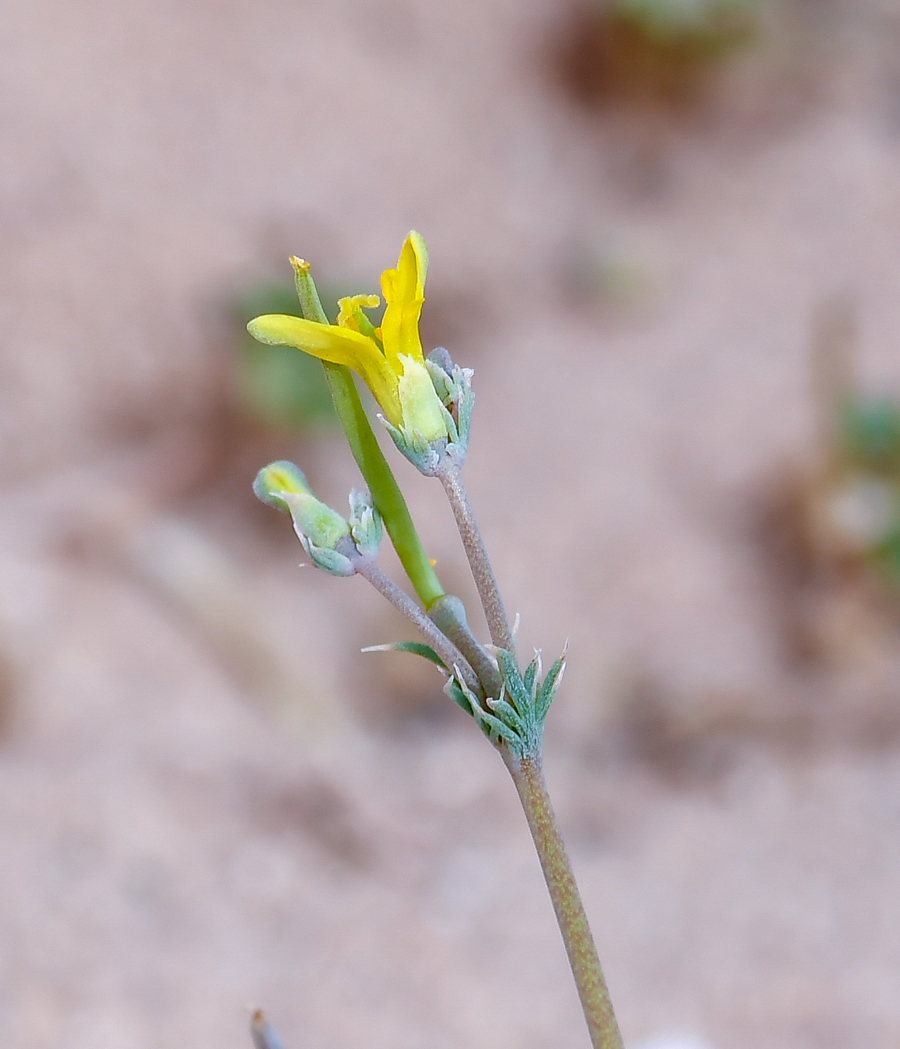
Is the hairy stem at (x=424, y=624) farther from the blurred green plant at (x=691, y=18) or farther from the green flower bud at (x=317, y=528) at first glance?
the blurred green plant at (x=691, y=18)

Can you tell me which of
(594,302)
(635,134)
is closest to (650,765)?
(594,302)

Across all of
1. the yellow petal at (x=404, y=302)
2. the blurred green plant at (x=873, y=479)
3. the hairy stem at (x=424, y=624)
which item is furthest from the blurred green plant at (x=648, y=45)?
the hairy stem at (x=424, y=624)

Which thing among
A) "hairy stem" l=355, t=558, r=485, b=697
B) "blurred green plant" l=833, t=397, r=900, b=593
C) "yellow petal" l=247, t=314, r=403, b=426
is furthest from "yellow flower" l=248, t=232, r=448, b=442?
"blurred green plant" l=833, t=397, r=900, b=593

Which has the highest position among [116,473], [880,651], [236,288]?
[236,288]

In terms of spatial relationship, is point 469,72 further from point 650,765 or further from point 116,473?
point 650,765

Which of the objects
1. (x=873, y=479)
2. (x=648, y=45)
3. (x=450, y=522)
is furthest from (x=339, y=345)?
(x=648, y=45)

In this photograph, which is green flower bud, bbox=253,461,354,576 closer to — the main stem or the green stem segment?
the green stem segment

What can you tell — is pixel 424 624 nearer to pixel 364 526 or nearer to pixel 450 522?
pixel 364 526
